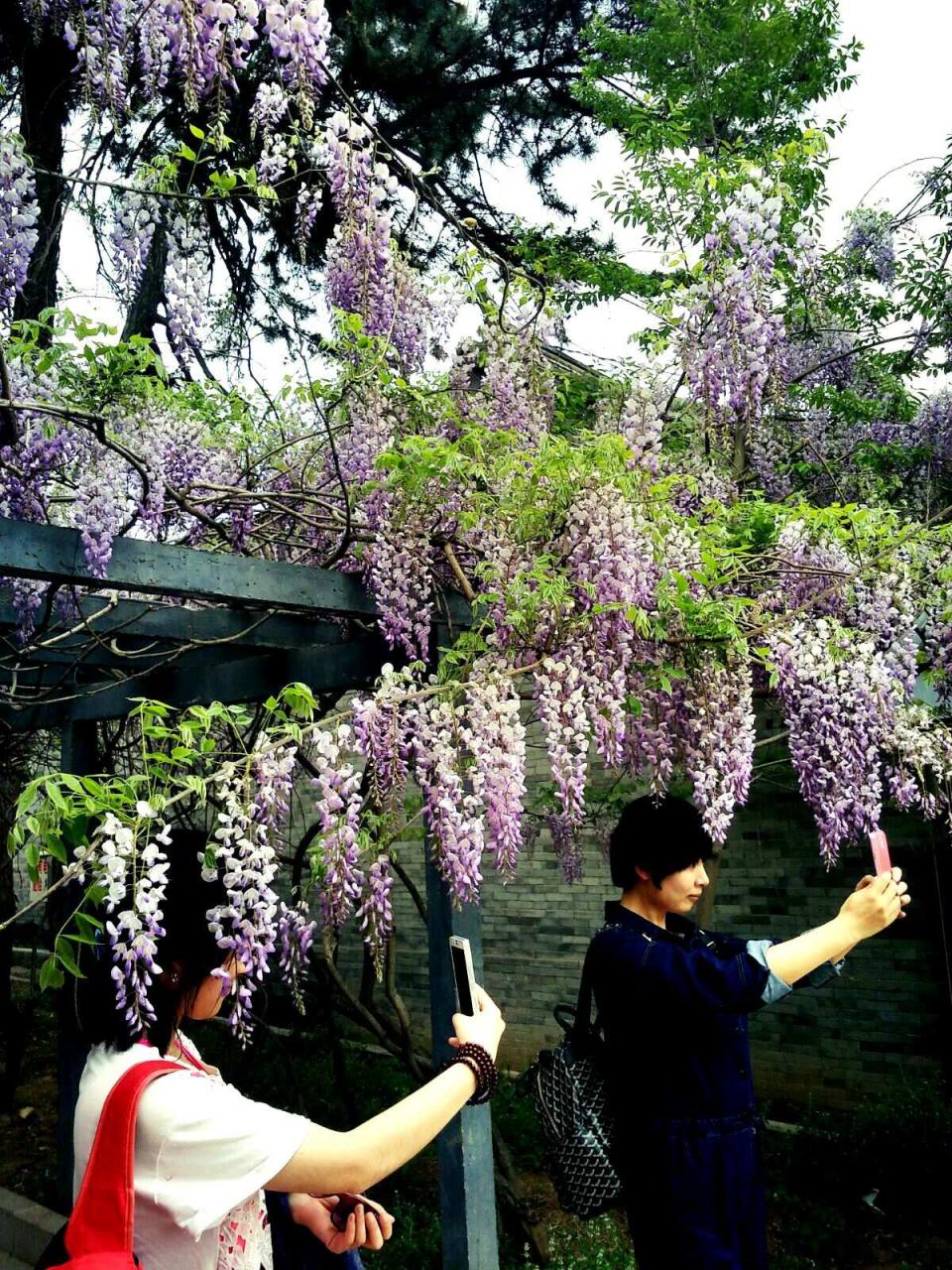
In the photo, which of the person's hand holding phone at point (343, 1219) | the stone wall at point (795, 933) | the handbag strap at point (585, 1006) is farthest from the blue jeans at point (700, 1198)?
the stone wall at point (795, 933)

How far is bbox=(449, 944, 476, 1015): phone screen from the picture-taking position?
1.57m

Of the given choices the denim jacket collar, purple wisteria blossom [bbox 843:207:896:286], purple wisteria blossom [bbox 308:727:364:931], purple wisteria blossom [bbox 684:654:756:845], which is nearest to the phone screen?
the denim jacket collar

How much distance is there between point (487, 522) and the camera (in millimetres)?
3207

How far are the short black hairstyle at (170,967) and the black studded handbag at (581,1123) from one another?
92 cm

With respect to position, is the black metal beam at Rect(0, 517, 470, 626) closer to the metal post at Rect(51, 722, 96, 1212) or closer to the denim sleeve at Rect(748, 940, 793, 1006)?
the denim sleeve at Rect(748, 940, 793, 1006)

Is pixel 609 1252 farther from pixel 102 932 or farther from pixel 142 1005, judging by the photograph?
pixel 142 1005

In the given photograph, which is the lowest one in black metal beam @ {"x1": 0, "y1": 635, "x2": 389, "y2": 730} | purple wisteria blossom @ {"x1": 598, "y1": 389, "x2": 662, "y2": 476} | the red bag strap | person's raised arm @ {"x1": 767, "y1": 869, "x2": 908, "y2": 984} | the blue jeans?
the blue jeans

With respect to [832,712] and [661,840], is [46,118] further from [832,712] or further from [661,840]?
[661,840]

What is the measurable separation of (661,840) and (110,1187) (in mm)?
1304

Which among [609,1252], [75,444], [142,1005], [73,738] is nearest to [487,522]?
[75,444]

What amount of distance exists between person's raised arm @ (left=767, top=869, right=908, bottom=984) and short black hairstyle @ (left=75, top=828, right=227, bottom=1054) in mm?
999

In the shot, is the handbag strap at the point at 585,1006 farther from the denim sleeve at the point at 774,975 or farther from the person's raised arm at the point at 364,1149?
the person's raised arm at the point at 364,1149

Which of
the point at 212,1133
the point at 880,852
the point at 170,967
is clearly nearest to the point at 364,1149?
the point at 212,1133

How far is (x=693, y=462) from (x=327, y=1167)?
382 centimetres
